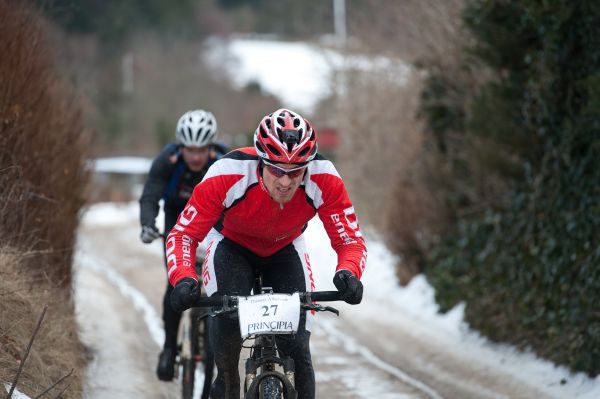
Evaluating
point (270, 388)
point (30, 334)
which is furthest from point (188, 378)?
point (270, 388)

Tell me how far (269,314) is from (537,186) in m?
5.75

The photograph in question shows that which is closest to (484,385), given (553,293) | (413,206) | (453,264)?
(553,293)

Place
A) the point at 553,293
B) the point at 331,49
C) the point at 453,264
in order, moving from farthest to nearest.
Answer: the point at 331,49 < the point at 453,264 < the point at 553,293

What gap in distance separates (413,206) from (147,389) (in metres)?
6.52

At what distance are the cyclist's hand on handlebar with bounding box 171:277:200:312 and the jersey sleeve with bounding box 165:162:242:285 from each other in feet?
1.08

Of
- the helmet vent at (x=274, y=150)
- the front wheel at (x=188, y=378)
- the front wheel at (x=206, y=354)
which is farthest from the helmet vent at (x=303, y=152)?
the front wheel at (x=188, y=378)

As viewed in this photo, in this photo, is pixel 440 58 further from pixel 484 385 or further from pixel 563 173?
pixel 484 385

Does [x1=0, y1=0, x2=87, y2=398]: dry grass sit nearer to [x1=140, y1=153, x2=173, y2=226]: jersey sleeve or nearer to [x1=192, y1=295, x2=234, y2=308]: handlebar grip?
[x1=140, y1=153, x2=173, y2=226]: jersey sleeve

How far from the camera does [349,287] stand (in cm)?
488

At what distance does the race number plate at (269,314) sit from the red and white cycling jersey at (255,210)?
1.74 ft

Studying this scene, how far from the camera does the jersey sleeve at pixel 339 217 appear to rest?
5363mm

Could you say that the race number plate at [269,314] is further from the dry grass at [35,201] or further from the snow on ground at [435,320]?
the snow on ground at [435,320]

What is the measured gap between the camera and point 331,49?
23562 millimetres

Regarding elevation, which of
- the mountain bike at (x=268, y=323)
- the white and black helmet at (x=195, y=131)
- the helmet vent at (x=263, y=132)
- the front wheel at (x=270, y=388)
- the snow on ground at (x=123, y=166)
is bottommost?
the front wheel at (x=270, y=388)
